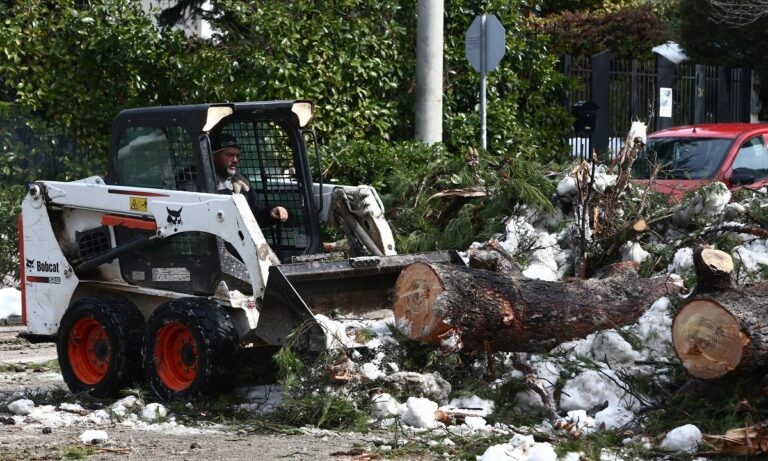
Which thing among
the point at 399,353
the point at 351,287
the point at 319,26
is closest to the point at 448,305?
the point at 399,353

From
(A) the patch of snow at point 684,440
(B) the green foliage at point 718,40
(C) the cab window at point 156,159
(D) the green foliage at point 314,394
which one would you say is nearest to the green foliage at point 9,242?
(C) the cab window at point 156,159

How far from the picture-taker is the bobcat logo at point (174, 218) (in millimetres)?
8219

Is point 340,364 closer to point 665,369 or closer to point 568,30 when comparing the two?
point 665,369

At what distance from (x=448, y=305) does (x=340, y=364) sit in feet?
2.52

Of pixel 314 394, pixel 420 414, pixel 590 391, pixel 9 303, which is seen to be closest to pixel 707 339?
pixel 590 391

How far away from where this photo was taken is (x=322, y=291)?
8.39 m

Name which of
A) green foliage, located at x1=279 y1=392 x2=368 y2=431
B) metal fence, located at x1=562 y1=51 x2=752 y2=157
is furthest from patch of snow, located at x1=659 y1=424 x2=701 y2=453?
metal fence, located at x1=562 y1=51 x2=752 y2=157

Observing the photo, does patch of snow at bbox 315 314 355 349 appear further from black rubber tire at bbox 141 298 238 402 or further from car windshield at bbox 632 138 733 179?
car windshield at bbox 632 138 733 179

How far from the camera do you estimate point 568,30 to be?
82.9 ft

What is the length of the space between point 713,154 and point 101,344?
7.34m

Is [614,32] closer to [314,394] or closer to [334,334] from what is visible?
[334,334]

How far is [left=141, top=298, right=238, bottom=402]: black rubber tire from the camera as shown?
7812 mm

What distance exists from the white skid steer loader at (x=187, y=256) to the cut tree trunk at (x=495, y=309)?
0.66 meters

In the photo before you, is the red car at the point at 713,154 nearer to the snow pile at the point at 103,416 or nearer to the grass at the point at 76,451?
the snow pile at the point at 103,416
